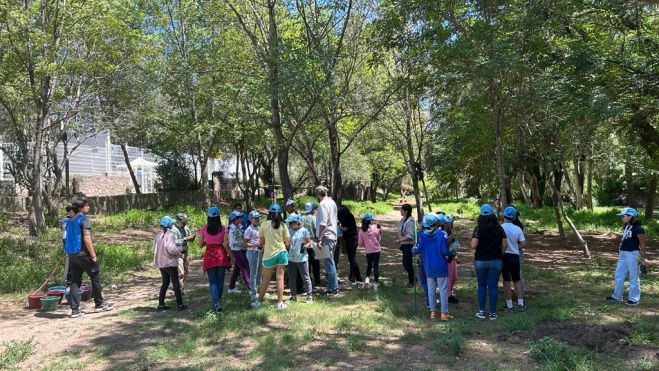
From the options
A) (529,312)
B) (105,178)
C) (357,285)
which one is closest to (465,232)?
(357,285)

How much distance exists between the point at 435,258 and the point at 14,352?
5123mm

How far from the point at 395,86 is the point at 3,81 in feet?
34.6

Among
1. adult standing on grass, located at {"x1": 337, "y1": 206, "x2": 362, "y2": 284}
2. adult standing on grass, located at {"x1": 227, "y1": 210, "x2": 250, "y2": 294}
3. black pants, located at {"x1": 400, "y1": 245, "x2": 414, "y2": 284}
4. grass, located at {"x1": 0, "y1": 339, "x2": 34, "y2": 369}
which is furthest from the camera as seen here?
adult standing on grass, located at {"x1": 337, "y1": 206, "x2": 362, "y2": 284}

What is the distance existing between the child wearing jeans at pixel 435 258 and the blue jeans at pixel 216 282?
9.72ft

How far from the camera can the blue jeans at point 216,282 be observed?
23.6 feet

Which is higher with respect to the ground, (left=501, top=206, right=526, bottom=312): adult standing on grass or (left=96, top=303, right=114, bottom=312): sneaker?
(left=501, top=206, right=526, bottom=312): adult standing on grass

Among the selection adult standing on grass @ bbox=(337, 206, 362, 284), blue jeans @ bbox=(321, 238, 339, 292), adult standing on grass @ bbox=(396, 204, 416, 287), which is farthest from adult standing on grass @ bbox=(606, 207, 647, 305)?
blue jeans @ bbox=(321, 238, 339, 292)

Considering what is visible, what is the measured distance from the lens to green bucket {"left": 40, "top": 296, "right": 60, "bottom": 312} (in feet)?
25.5

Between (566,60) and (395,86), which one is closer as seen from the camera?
(566,60)

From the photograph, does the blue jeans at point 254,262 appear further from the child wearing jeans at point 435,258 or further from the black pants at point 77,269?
the child wearing jeans at point 435,258

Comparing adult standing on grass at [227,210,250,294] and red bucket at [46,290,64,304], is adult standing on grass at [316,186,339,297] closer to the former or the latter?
adult standing on grass at [227,210,250,294]

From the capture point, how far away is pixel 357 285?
356 inches

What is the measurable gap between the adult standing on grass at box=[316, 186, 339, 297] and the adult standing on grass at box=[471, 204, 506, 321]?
2.34 meters

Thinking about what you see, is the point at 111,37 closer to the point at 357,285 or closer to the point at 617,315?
the point at 357,285
